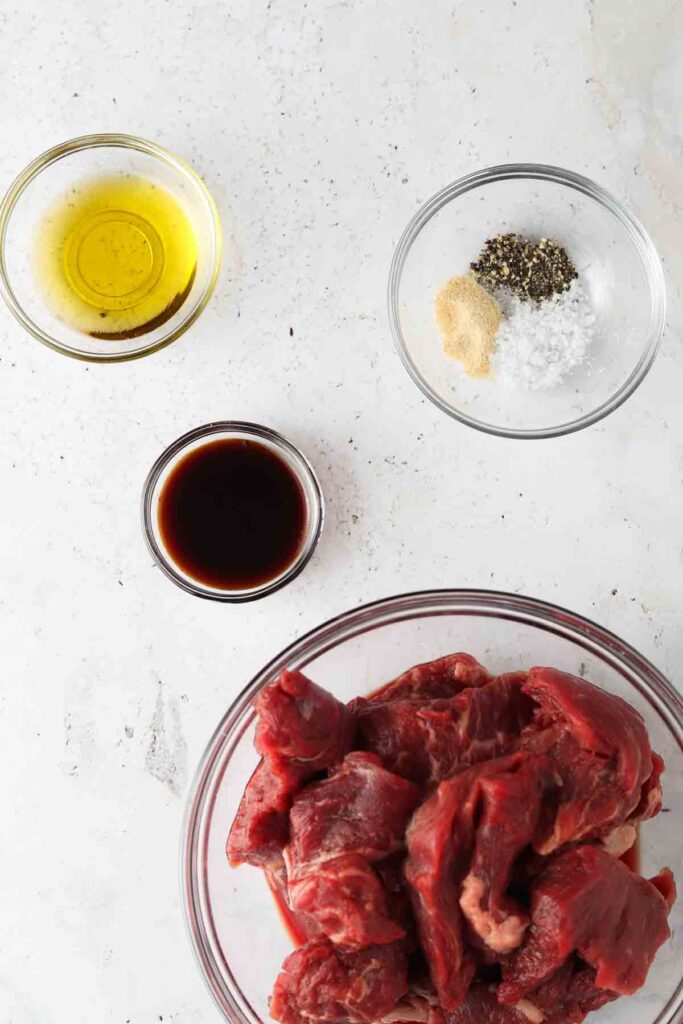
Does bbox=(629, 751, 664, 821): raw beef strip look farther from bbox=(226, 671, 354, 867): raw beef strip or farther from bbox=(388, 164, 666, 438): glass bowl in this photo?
bbox=(388, 164, 666, 438): glass bowl

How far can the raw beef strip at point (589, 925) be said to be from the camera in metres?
2.36

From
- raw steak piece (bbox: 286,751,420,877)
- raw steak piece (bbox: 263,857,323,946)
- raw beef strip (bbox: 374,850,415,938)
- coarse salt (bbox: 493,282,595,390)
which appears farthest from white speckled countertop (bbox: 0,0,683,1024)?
raw beef strip (bbox: 374,850,415,938)

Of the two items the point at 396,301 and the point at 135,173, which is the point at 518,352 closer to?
the point at 396,301

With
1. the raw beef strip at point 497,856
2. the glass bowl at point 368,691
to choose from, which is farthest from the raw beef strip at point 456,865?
the glass bowl at point 368,691

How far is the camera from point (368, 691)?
121 inches

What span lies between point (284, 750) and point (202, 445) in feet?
3.80

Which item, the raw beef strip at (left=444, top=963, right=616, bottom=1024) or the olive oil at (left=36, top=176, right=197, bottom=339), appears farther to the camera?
the olive oil at (left=36, top=176, right=197, bottom=339)

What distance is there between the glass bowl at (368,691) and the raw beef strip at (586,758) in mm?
327

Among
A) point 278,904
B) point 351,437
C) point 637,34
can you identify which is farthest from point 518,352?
point 278,904

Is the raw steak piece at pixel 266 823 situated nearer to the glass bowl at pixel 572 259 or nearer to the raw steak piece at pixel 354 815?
the raw steak piece at pixel 354 815

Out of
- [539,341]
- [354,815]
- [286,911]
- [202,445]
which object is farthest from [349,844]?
[539,341]

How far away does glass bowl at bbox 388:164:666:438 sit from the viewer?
10.9 ft

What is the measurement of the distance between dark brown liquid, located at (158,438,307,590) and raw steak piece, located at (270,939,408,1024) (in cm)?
126

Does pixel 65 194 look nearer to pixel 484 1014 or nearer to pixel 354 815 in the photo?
pixel 354 815
